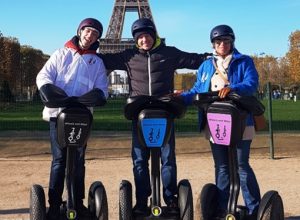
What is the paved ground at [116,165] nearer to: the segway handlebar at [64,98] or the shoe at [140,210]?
the shoe at [140,210]

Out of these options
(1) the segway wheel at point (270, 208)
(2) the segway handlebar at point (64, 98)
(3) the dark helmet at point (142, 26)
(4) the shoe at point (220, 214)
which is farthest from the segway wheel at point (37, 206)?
(1) the segway wheel at point (270, 208)

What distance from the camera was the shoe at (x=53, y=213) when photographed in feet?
16.4

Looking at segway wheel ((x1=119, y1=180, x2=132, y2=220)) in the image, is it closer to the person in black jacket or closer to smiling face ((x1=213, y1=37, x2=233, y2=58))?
the person in black jacket

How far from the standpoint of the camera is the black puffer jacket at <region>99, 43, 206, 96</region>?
5371 millimetres

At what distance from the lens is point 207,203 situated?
510 cm

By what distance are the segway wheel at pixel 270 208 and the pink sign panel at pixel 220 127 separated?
2.15ft

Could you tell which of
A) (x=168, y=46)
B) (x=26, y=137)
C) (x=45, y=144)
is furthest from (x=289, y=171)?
(x=26, y=137)

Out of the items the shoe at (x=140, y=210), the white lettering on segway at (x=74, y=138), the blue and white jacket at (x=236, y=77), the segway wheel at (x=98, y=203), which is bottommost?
the shoe at (x=140, y=210)

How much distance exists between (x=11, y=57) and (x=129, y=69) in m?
52.8

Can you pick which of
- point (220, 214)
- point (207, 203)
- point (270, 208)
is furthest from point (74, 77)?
point (270, 208)

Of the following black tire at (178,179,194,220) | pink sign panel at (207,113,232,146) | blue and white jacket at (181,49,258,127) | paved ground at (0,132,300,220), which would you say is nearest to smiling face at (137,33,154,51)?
blue and white jacket at (181,49,258,127)

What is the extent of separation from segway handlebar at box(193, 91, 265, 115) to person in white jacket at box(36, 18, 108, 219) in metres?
0.91

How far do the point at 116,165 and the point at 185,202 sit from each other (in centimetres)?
599

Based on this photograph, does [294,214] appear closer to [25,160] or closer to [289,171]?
[289,171]
